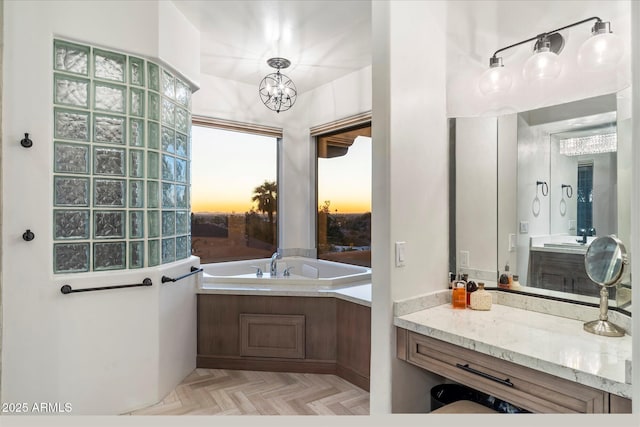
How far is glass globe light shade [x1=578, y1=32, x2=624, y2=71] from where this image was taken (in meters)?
1.33

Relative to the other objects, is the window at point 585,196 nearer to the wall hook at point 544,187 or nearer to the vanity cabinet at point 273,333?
the wall hook at point 544,187

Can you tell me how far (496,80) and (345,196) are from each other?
222cm

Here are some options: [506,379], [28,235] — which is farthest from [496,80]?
[28,235]

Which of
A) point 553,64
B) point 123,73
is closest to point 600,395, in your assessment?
point 553,64

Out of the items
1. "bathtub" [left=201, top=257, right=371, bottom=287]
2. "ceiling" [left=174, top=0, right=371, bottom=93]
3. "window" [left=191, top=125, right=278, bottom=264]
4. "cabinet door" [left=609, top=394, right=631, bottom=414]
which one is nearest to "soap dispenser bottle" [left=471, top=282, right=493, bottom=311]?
"cabinet door" [left=609, top=394, right=631, bottom=414]

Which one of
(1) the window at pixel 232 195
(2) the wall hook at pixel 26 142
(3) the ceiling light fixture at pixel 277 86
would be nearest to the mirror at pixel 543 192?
(3) the ceiling light fixture at pixel 277 86

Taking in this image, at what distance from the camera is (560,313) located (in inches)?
60.0

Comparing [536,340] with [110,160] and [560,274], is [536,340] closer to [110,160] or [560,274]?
[560,274]

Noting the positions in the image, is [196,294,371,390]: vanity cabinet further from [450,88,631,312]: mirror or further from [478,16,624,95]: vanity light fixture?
[478,16,624,95]: vanity light fixture

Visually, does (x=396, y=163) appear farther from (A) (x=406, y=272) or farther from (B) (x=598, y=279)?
(B) (x=598, y=279)

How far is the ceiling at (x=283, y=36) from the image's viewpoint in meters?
2.37

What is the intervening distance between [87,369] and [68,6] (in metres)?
1.99

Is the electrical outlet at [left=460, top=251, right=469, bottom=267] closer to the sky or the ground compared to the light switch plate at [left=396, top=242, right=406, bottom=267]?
closer to the ground

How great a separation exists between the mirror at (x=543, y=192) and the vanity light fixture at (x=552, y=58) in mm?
145
